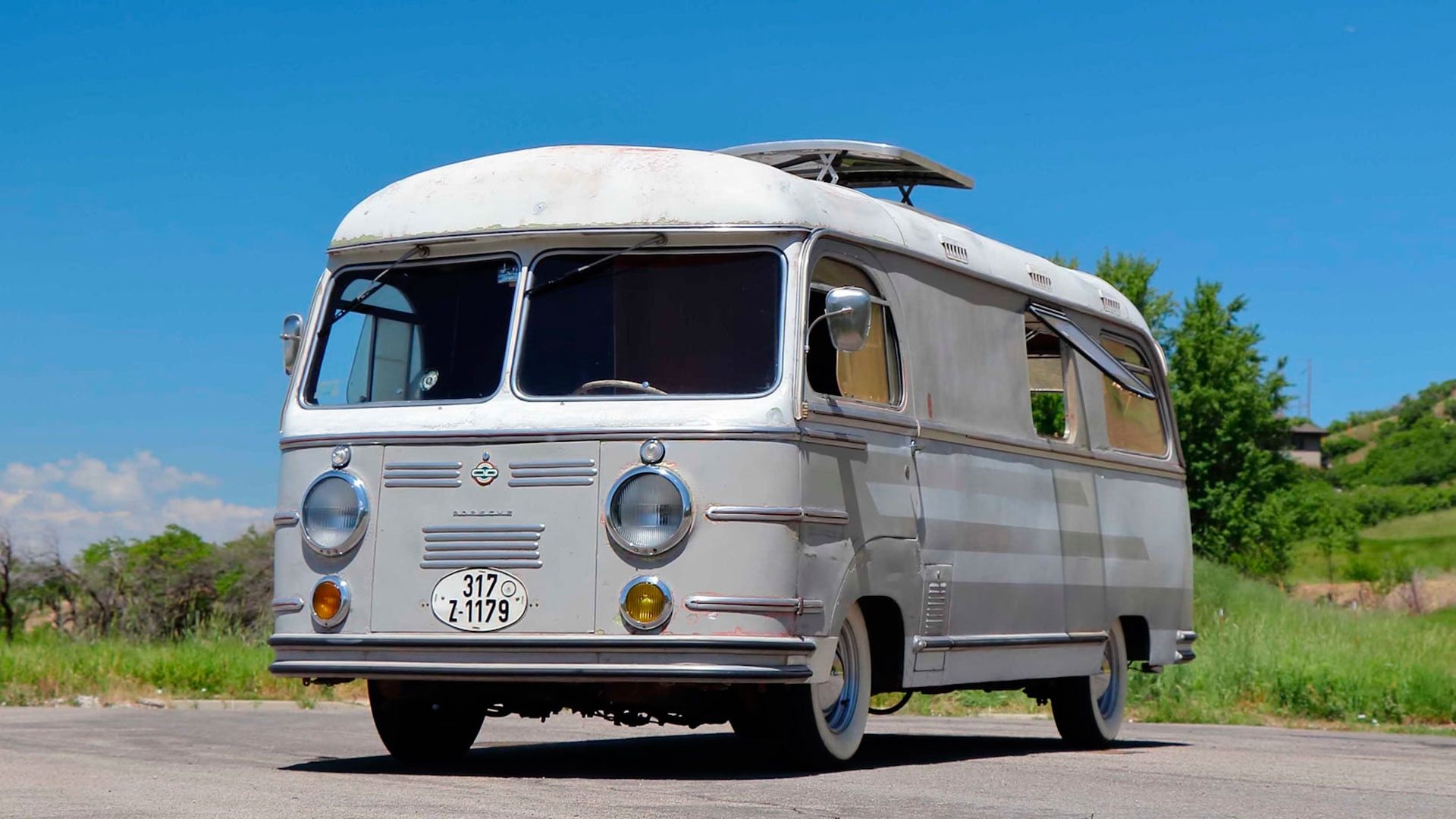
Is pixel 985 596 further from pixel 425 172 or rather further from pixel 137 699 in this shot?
pixel 137 699

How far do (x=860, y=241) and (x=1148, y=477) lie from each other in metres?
4.48

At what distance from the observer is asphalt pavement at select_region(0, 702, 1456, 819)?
748 cm

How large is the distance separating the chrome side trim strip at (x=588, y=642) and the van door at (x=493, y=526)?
7cm

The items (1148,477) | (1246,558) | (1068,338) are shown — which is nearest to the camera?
(1068,338)

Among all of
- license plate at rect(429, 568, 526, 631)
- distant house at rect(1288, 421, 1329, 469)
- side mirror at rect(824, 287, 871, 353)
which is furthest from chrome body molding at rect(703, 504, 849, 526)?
distant house at rect(1288, 421, 1329, 469)

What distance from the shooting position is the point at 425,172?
972cm

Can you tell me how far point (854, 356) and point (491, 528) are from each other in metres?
2.00

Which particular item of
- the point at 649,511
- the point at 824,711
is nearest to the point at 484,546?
the point at 649,511

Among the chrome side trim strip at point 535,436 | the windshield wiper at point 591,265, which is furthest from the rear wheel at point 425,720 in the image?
the windshield wiper at point 591,265

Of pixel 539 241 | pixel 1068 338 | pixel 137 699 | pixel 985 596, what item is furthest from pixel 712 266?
pixel 137 699

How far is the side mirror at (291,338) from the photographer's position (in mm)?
9820

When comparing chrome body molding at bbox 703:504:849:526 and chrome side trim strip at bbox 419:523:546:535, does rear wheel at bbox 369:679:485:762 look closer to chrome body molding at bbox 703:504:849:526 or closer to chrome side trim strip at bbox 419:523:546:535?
chrome side trim strip at bbox 419:523:546:535

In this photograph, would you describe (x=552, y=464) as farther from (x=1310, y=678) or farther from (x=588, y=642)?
(x=1310, y=678)

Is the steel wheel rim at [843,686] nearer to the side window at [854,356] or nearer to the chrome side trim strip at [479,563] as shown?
the side window at [854,356]
